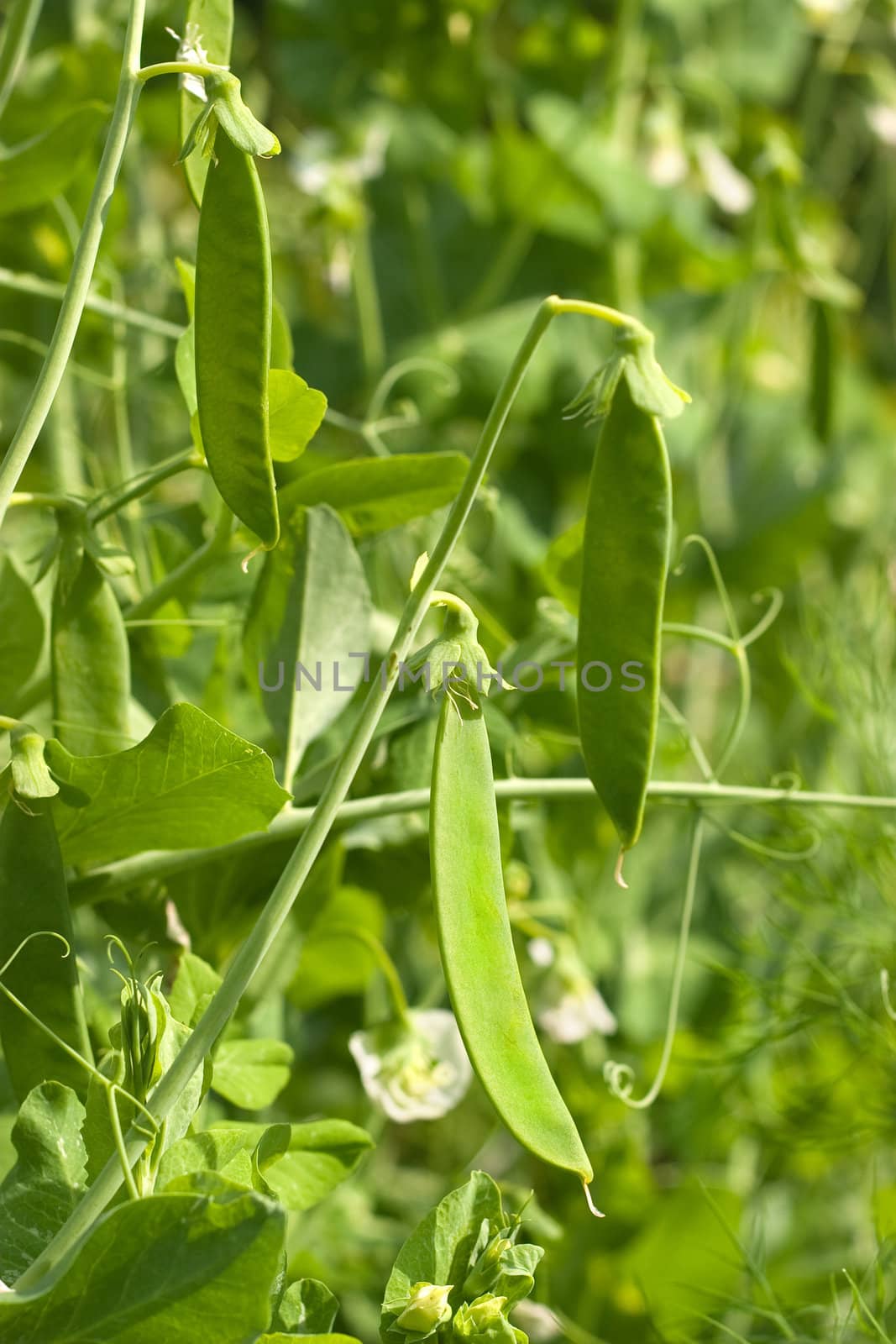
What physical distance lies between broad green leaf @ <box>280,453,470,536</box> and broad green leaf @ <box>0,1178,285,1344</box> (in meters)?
0.22

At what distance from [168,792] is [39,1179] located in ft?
0.34

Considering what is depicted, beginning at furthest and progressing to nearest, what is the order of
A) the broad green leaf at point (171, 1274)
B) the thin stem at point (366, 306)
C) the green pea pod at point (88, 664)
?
the thin stem at point (366, 306)
the green pea pod at point (88, 664)
the broad green leaf at point (171, 1274)

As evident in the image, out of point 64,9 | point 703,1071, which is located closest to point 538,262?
point 64,9

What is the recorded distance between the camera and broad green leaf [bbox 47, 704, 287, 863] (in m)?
0.33

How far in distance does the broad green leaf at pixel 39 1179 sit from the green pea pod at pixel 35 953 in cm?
2

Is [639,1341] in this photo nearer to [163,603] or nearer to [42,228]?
[163,603]

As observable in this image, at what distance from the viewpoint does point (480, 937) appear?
31 centimetres

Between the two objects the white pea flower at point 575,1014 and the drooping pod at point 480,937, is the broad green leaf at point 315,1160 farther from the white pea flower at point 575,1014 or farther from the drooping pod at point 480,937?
the white pea flower at point 575,1014

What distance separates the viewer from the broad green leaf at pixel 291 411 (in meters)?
0.35

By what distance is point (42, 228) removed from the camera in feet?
2.18

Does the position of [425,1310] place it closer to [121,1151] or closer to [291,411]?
[121,1151]

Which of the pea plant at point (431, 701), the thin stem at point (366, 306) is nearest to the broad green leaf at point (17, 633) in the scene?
the pea plant at point (431, 701)

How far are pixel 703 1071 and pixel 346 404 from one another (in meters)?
0.58

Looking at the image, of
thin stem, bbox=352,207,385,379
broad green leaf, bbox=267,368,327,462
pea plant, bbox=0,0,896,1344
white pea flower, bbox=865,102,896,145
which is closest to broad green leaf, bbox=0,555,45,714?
pea plant, bbox=0,0,896,1344
